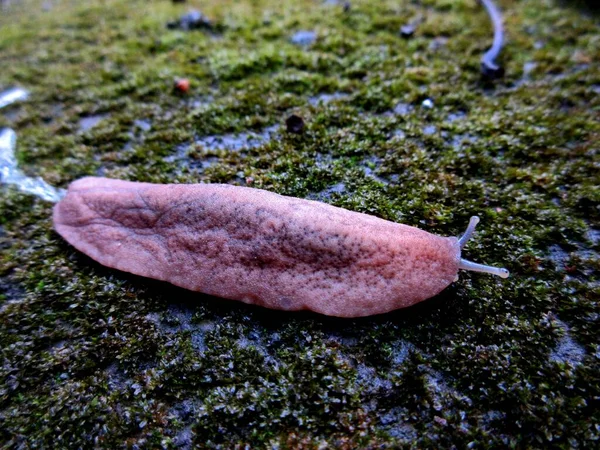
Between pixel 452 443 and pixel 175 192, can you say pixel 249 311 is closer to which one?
pixel 175 192

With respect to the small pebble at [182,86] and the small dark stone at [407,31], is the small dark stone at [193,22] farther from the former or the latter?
the small dark stone at [407,31]

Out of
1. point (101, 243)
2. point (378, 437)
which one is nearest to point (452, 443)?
point (378, 437)

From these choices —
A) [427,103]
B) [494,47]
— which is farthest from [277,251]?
[494,47]

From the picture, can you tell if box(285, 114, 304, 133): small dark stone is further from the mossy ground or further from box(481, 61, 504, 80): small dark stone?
box(481, 61, 504, 80): small dark stone

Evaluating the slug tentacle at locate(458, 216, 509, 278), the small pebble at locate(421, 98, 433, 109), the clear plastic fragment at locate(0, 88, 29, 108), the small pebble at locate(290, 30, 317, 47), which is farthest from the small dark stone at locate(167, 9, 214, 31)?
the slug tentacle at locate(458, 216, 509, 278)

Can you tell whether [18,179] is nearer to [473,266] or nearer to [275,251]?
[275,251]

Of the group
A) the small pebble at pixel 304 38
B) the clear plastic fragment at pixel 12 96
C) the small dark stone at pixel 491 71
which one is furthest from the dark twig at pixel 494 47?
the clear plastic fragment at pixel 12 96

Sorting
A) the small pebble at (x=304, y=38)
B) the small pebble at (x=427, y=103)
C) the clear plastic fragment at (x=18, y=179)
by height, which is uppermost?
the small pebble at (x=304, y=38)
